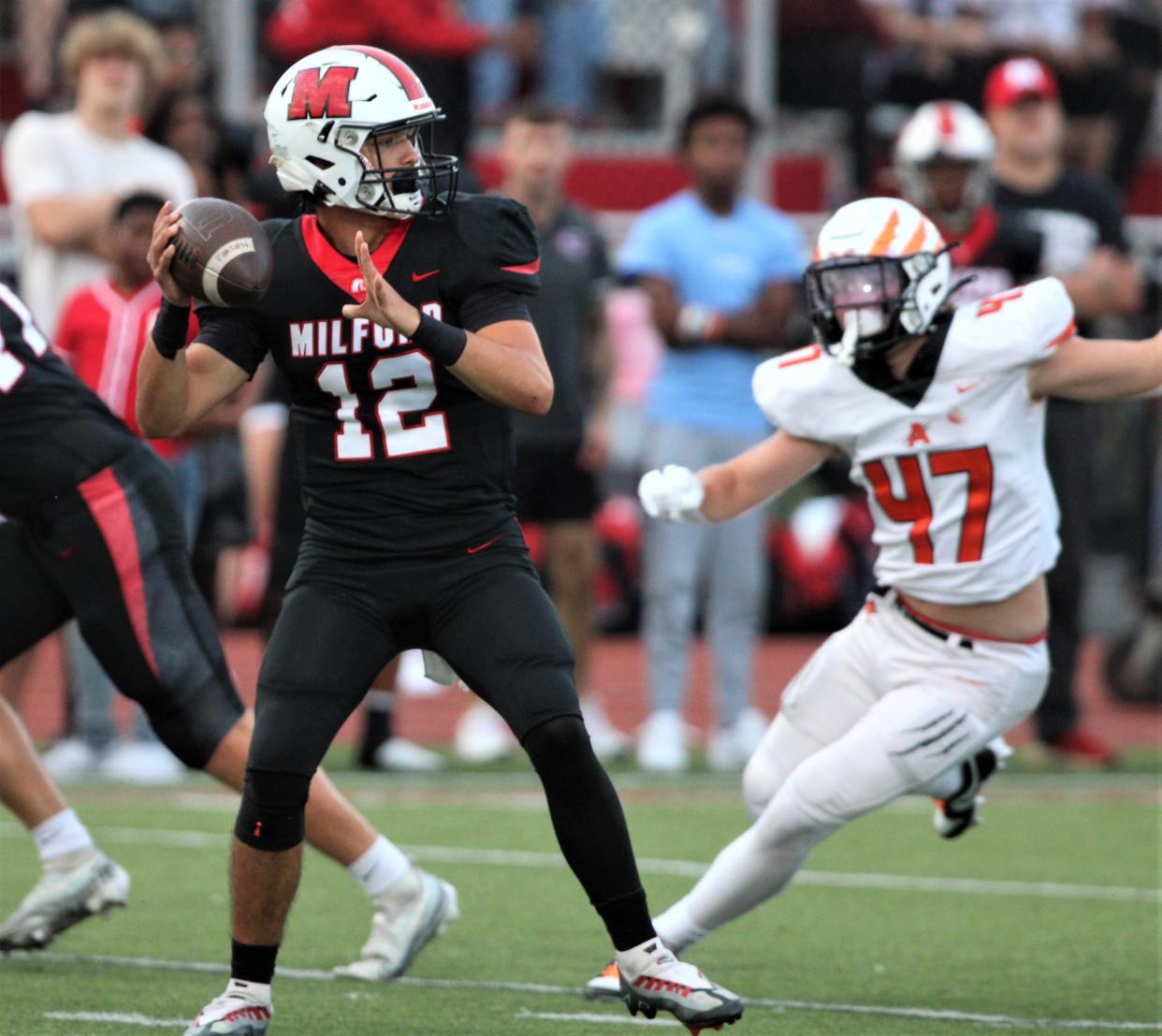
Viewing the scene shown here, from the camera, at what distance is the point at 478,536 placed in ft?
14.5

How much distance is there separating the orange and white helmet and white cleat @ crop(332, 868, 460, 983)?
1.50 m

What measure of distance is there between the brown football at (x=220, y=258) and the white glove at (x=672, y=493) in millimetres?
1086

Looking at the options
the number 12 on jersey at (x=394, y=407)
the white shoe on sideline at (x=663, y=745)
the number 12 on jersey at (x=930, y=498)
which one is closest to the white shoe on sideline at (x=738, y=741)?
the white shoe on sideline at (x=663, y=745)

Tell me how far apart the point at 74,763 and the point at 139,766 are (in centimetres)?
24

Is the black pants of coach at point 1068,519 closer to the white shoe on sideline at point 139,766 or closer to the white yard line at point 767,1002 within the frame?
the white shoe on sideline at point 139,766

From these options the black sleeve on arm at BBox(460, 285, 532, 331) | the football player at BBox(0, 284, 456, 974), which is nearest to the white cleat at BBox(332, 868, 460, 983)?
the football player at BBox(0, 284, 456, 974)

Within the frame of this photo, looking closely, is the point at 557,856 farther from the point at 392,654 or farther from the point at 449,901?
the point at 392,654

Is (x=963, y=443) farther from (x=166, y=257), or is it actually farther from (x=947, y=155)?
(x=947, y=155)

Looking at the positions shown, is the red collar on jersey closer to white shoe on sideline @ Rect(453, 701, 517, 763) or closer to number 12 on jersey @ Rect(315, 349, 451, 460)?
number 12 on jersey @ Rect(315, 349, 451, 460)

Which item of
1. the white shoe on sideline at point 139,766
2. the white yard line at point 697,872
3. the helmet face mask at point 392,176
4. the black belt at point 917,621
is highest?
the helmet face mask at point 392,176

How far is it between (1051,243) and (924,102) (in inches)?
157

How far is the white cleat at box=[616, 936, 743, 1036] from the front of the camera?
414cm

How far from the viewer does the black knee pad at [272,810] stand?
167 inches

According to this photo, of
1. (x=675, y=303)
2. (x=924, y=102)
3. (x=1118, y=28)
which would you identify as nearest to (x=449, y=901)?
(x=675, y=303)
